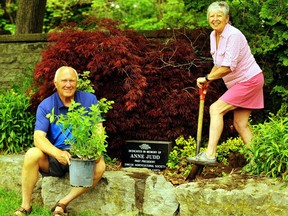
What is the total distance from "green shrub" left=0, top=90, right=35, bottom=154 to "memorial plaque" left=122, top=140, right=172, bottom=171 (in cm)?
116

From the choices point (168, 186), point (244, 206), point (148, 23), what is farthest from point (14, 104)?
point (148, 23)

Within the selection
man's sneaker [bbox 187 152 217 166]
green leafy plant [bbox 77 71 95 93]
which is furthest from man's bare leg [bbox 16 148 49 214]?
man's sneaker [bbox 187 152 217 166]

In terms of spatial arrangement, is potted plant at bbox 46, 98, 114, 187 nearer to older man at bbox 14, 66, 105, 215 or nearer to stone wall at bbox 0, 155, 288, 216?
older man at bbox 14, 66, 105, 215

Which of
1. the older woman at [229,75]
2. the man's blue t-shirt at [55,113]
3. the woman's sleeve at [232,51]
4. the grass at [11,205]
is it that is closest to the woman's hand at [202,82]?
the older woman at [229,75]

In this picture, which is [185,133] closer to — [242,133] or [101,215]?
[242,133]

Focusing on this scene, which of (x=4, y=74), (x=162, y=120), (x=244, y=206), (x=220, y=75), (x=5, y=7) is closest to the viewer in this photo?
(x=244, y=206)

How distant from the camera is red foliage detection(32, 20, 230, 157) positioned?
712cm

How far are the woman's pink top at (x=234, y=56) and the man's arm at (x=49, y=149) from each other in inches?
67.4

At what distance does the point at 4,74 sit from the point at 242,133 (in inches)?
171

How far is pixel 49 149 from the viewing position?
5.81 m

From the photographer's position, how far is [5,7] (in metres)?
14.8

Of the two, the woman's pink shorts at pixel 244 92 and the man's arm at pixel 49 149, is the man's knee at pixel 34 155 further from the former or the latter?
the woman's pink shorts at pixel 244 92

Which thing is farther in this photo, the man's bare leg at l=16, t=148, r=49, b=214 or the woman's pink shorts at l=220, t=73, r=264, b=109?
the woman's pink shorts at l=220, t=73, r=264, b=109

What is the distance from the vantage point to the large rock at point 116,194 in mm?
6137
